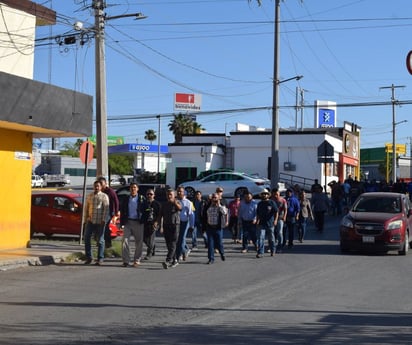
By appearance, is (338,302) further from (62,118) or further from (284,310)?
(62,118)

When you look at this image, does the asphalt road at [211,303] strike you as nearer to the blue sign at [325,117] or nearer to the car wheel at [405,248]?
the car wheel at [405,248]

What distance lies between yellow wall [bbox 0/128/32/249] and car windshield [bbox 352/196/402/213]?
363 inches

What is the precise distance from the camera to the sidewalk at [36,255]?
1468 cm

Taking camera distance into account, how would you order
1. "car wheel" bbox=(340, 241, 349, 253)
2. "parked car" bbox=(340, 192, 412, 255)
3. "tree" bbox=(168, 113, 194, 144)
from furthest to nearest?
1. "tree" bbox=(168, 113, 194, 144)
2. "car wheel" bbox=(340, 241, 349, 253)
3. "parked car" bbox=(340, 192, 412, 255)

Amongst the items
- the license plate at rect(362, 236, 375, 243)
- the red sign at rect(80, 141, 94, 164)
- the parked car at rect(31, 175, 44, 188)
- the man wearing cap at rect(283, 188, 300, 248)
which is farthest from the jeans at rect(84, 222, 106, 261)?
the parked car at rect(31, 175, 44, 188)

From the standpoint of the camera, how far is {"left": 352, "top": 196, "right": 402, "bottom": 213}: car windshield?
18.8 metres

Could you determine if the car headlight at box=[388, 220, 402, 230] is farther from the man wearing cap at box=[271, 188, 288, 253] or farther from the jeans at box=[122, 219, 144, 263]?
the jeans at box=[122, 219, 144, 263]

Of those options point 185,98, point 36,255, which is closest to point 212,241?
point 36,255

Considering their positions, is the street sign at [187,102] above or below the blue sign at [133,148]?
above

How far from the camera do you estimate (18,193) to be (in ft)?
56.6

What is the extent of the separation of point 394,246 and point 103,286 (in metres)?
8.88

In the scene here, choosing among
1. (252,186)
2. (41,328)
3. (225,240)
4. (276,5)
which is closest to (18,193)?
(225,240)

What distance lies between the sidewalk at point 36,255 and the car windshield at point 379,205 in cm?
805

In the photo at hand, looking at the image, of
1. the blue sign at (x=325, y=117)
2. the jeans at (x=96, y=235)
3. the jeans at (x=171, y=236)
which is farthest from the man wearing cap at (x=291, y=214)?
the blue sign at (x=325, y=117)
